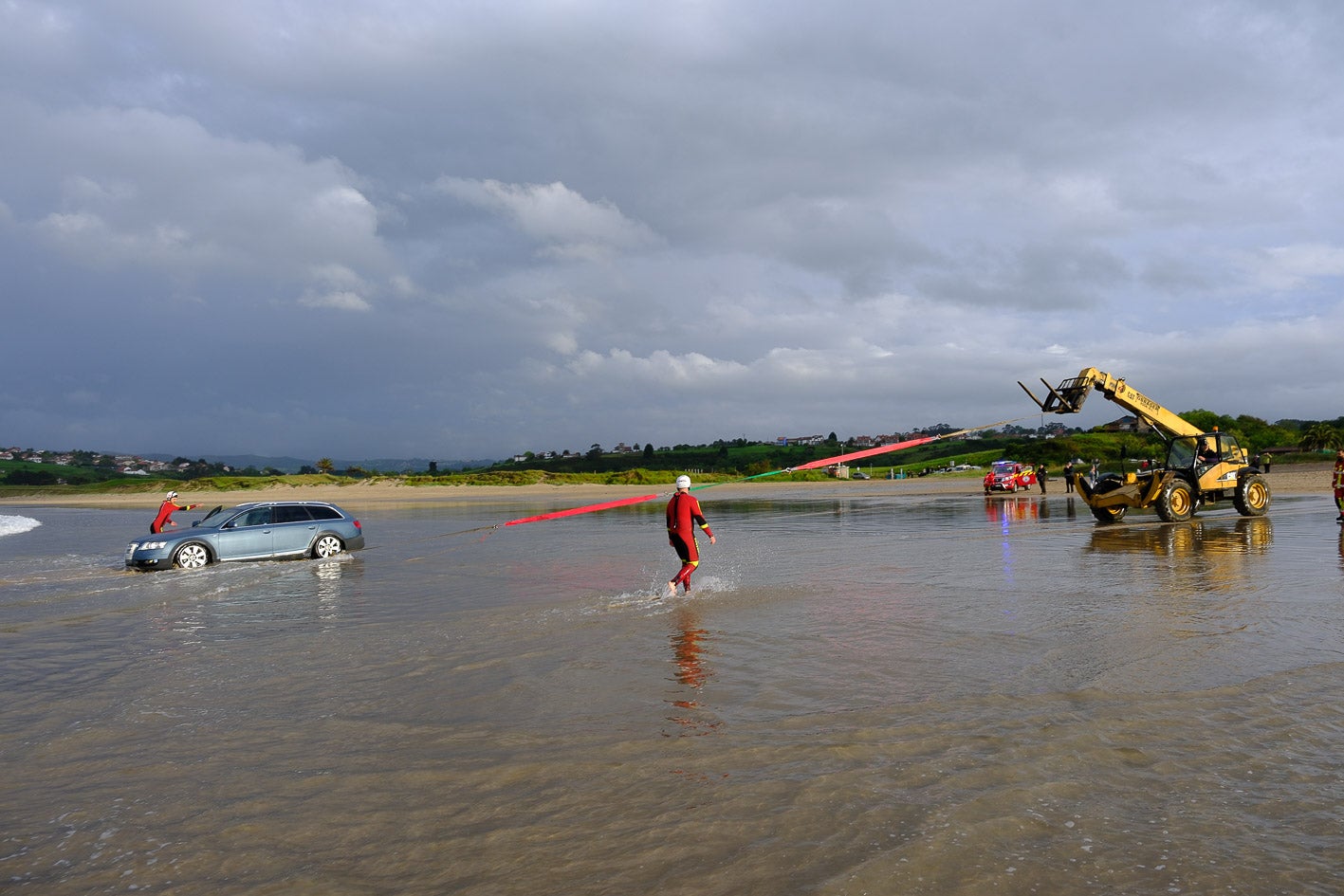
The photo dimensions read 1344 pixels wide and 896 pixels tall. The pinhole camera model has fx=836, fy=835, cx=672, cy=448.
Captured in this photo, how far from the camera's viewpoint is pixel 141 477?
90.8 metres

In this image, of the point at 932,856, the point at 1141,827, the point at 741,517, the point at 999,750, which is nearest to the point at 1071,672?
the point at 999,750

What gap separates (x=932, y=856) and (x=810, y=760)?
1.34m

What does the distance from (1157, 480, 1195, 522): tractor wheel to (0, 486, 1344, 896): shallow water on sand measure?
924 centimetres

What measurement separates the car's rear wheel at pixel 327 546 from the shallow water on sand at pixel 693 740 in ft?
22.0

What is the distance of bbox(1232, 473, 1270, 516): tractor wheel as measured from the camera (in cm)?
2323

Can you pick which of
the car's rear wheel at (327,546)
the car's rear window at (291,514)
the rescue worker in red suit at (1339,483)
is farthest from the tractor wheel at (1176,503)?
the car's rear window at (291,514)

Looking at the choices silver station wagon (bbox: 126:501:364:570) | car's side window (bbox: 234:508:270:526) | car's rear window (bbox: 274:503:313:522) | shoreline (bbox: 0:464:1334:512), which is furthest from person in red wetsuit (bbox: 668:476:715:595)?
shoreline (bbox: 0:464:1334:512)

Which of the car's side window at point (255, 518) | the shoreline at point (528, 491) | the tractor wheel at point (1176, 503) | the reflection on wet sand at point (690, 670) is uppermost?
the car's side window at point (255, 518)

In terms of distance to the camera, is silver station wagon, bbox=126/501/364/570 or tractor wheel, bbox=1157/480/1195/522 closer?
silver station wagon, bbox=126/501/364/570

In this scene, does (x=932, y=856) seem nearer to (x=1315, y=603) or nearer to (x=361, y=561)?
(x=1315, y=603)

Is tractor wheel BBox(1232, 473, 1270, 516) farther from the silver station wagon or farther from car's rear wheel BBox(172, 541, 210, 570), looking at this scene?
car's rear wheel BBox(172, 541, 210, 570)

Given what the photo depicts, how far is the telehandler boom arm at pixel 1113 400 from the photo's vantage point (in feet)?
68.9

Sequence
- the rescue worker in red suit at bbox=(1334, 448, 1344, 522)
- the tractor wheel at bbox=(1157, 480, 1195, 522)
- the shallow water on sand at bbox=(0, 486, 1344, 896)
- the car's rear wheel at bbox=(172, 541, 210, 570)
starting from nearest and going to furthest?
the shallow water on sand at bbox=(0, 486, 1344, 896), the car's rear wheel at bbox=(172, 541, 210, 570), the rescue worker in red suit at bbox=(1334, 448, 1344, 522), the tractor wheel at bbox=(1157, 480, 1195, 522)

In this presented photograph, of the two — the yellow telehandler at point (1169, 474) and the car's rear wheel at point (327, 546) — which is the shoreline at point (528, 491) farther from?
the car's rear wheel at point (327, 546)
